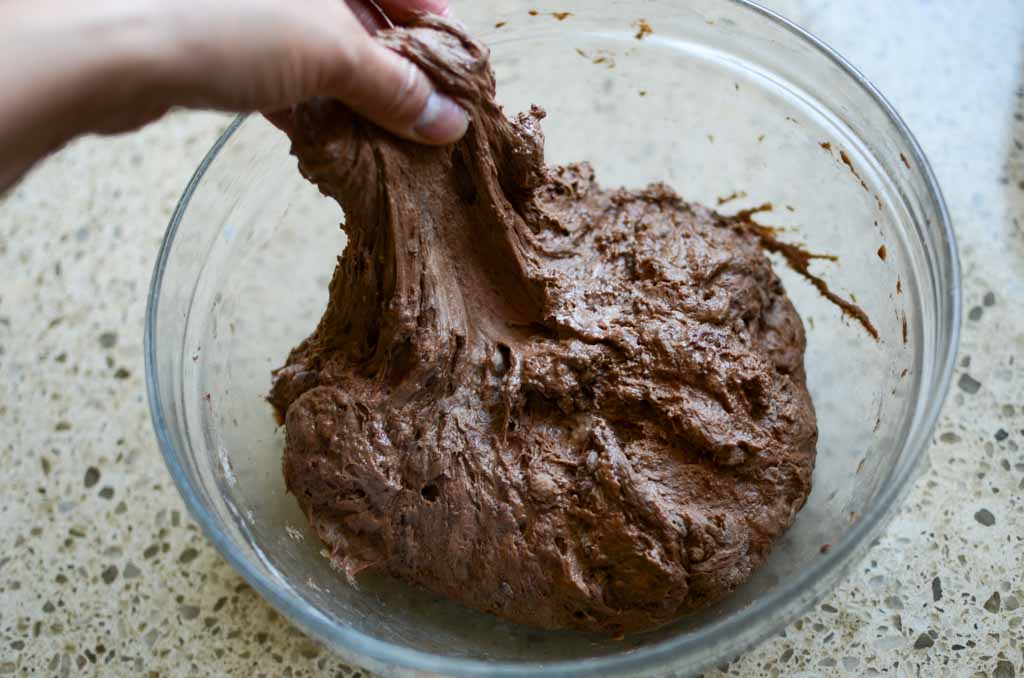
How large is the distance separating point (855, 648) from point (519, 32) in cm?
138

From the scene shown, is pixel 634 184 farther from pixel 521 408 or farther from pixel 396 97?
pixel 396 97

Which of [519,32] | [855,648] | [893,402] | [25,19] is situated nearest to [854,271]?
[893,402]

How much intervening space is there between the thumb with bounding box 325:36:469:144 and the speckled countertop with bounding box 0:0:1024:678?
38.1 inches

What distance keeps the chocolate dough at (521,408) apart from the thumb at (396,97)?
0.05 meters

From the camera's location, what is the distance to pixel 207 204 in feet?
5.76

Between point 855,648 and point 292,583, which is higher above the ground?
point 855,648

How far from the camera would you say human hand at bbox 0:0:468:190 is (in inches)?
42.3

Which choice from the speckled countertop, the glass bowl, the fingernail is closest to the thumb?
the fingernail

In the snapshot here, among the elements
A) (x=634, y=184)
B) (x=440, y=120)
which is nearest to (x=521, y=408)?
(x=440, y=120)

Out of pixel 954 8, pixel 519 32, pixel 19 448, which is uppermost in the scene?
pixel 954 8

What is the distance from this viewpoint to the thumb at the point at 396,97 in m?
1.25

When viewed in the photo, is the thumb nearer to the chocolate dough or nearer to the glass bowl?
the chocolate dough

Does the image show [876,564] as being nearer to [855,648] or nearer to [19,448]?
[855,648]

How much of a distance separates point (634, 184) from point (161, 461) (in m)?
1.21
